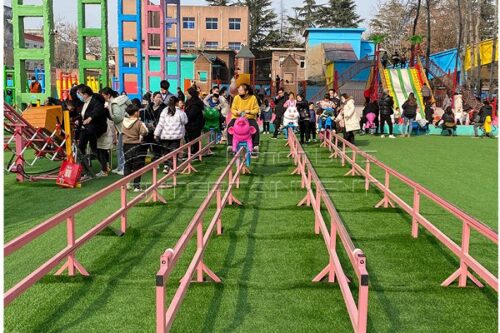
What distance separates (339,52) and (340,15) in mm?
30988

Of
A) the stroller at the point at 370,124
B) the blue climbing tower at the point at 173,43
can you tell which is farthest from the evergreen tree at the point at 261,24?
the stroller at the point at 370,124

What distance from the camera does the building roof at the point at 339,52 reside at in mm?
40219

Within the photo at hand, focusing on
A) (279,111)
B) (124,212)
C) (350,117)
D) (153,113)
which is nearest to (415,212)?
(124,212)

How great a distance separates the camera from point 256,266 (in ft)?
18.6

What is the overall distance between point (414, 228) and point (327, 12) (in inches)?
2692

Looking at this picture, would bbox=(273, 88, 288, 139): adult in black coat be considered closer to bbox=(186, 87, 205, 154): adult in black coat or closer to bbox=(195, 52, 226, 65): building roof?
bbox=(186, 87, 205, 154): adult in black coat

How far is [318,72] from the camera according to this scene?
47.8m

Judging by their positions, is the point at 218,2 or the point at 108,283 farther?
the point at 218,2

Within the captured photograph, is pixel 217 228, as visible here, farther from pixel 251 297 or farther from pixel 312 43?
pixel 312 43

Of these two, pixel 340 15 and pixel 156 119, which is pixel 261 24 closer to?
pixel 340 15

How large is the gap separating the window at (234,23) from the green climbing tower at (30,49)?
46701 millimetres

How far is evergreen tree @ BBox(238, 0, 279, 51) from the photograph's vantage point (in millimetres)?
71625

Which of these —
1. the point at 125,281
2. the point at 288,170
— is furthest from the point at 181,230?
the point at 288,170

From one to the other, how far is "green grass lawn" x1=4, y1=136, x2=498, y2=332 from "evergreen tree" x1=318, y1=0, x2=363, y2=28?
205ft
